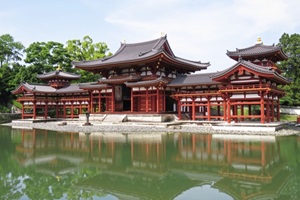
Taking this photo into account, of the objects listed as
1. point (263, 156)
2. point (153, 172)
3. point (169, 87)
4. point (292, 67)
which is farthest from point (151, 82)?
point (292, 67)

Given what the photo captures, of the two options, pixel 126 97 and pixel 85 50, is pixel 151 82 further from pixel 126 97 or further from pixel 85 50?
pixel 85 50

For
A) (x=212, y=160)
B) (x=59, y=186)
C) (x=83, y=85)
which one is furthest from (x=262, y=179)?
(x=83, y=85)

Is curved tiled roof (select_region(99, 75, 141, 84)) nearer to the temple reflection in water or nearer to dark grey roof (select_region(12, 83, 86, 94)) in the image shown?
dark grey roof (select_region(12, 83, 86, 94))

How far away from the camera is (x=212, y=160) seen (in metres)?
10.8

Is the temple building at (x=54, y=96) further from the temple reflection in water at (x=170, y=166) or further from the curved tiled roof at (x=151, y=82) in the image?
the temple reflection in water at (x=170, y=166)

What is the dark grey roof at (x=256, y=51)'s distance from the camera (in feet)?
84.0

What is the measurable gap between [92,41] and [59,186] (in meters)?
44.0

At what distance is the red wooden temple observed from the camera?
2192 cm

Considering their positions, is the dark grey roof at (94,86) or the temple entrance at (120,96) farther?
the temple entrance at (120,96)

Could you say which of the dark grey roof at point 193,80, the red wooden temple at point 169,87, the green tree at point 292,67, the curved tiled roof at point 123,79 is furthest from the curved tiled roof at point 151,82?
the green tree at point 292,67

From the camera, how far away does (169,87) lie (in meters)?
28.6

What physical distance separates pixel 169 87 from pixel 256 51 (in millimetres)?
9113

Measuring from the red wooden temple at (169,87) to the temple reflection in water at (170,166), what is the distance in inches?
296

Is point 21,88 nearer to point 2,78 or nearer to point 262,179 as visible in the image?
point 2,78
